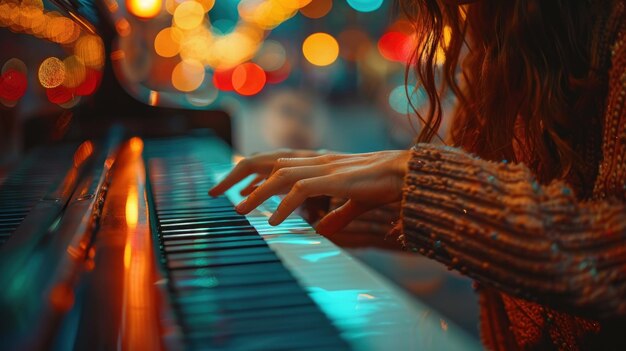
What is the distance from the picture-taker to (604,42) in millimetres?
1189

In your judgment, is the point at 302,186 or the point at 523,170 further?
the point at 302,186

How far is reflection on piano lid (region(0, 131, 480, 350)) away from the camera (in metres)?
0.66

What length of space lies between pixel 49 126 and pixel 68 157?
0.32 feet

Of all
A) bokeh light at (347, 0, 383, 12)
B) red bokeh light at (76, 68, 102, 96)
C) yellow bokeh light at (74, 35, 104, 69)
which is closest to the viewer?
yellow bokeh light at (74, 35, 104, 69)

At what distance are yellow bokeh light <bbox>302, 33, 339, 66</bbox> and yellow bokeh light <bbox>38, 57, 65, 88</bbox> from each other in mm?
15652

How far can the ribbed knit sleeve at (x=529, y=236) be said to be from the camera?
90cm

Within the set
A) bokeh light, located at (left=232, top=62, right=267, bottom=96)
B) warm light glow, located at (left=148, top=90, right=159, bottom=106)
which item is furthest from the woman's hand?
bokeh light, located at (left=232, top=62, right=267, bottom=96)

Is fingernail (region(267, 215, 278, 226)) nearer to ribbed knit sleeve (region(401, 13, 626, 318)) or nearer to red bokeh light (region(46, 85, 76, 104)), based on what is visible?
ribbed knit sleeve (region(401, 13, 626, 318))

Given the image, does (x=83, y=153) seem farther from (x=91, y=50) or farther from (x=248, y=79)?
(x=248, y=79)

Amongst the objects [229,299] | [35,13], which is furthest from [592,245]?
[35,13]

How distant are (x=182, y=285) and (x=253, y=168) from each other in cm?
74

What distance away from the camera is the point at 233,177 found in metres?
1.47

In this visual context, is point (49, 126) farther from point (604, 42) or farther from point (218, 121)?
point (604, 42)

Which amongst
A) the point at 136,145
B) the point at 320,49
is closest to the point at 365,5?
the point at 320,49
